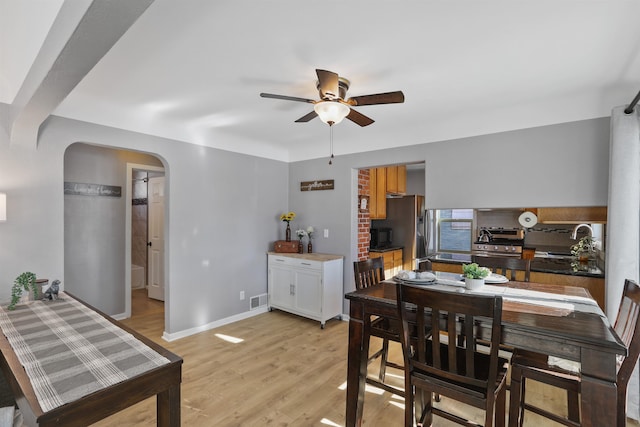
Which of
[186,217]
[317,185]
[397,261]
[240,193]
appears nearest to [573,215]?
[397,261]

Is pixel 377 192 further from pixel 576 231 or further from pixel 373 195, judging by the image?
pixel 576 231

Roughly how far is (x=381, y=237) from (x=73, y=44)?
4.75 meters

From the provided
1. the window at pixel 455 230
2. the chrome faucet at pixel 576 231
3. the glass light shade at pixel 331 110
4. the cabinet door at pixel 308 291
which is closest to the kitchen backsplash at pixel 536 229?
the chrome faucet at pixel 576 231

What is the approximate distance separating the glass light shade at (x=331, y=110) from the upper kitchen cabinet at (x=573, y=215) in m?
2.45

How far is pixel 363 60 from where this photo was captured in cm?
209

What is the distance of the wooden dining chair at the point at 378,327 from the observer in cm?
204

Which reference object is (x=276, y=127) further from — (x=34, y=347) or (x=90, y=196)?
(x=34, y=347)

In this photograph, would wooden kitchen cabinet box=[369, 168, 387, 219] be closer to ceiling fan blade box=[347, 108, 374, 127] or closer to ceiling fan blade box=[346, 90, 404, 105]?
ceiling fan blade box=[347, 108, 374, 127]

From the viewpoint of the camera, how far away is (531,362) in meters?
1.79

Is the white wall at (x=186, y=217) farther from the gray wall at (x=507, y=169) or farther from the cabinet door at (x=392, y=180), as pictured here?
the cabinet door at (x=392, y=180)

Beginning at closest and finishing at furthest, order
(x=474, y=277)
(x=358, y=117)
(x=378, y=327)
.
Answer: (x=474, y=277), (x=378, y=327), (x=358, y=117)

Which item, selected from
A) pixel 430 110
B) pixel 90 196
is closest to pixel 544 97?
pixel 430 110

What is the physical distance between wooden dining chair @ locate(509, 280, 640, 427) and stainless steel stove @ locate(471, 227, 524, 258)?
1735mm

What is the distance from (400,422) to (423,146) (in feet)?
8.86
